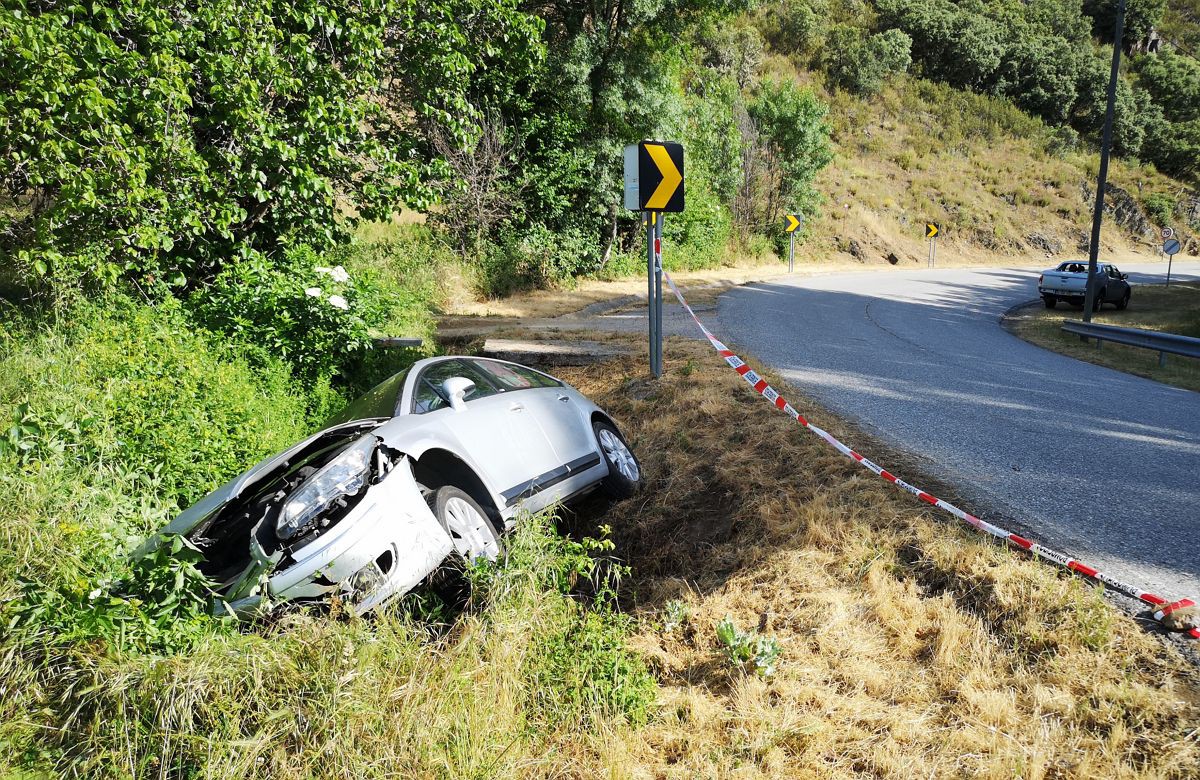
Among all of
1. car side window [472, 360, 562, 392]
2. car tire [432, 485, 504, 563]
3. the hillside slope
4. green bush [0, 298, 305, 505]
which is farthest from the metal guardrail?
the hillside slope

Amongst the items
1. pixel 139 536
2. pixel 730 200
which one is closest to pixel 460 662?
pixel 139 536

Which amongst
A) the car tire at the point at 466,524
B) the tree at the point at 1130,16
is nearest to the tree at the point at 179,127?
the car tire at the point at 466,524

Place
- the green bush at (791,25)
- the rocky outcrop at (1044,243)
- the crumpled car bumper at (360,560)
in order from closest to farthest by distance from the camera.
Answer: the crumpled car bumper at (360,560)
the rocky outcrop at (1044,243)
the green bush at (791,25)

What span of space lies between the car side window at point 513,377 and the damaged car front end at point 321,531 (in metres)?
1.45

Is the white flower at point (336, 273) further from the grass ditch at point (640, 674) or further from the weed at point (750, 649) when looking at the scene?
the weed at point (750, 649)

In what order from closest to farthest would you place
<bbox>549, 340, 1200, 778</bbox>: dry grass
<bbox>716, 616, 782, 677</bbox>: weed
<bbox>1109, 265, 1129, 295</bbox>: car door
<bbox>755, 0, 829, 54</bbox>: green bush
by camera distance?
<bbox>549, 340, 1200, 778</bbox>: dry grass
<bbox>716, 616, 782, 677</bbox>: weed
<bbox>1109, 265, 1129, 295</bbox>: car door
<bbox>755, 0, 829, 54</bbox>: green bush

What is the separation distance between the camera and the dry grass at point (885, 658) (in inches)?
108

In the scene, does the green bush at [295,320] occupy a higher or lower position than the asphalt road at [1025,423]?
higher

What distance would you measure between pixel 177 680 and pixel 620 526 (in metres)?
3.44

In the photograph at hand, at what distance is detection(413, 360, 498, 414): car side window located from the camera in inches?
185

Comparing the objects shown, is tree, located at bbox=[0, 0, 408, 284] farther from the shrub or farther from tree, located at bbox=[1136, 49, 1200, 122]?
tree, located at bbox=[1136, 49, 1200, 122]

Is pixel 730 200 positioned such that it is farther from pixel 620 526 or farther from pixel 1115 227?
pixel 1115 227

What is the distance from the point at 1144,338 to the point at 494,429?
505 inches

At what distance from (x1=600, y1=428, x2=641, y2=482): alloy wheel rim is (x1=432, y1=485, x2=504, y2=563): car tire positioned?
166cm
